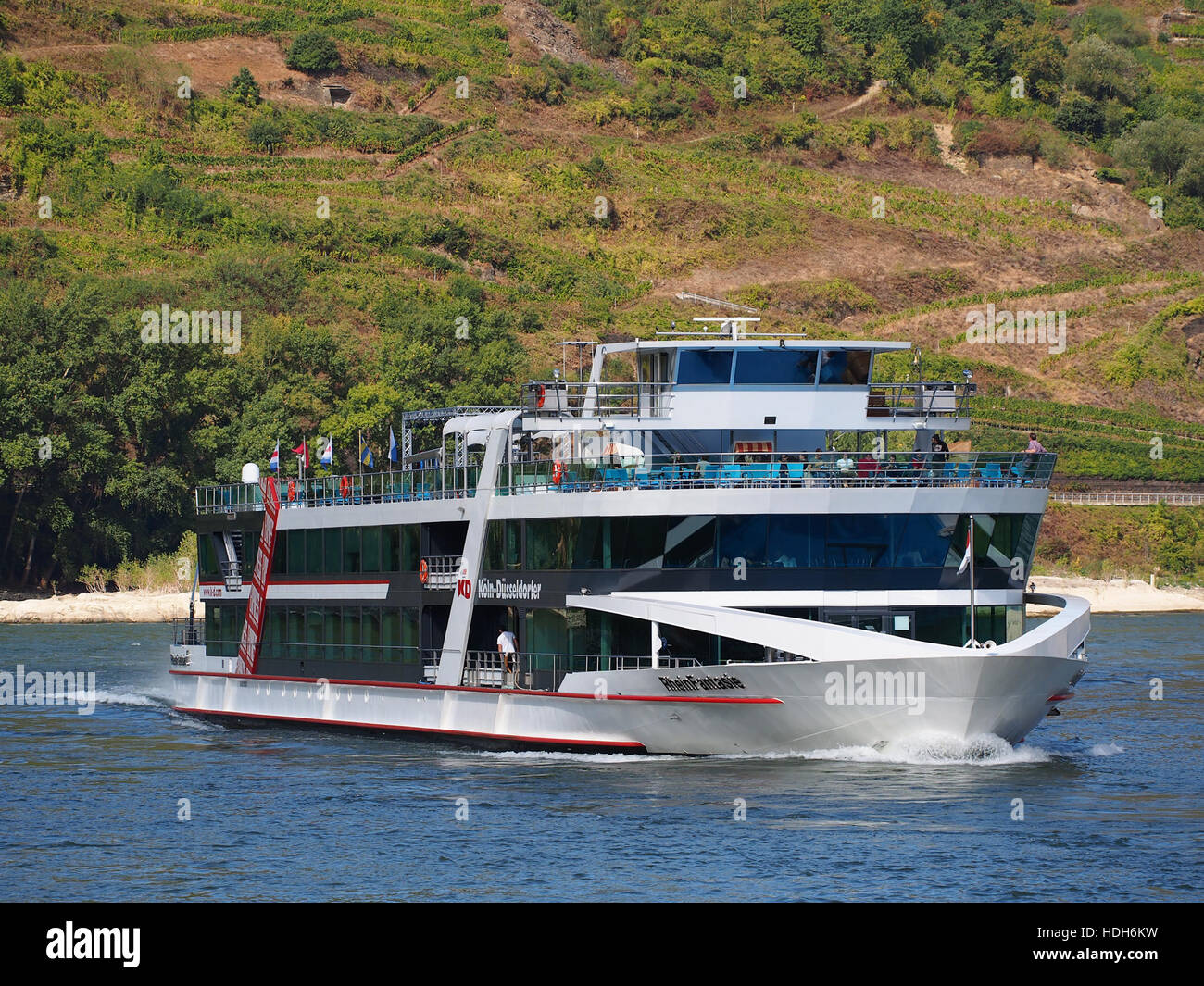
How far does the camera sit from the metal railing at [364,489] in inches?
1428

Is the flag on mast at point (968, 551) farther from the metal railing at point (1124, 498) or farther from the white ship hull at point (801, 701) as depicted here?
the metal railing at point (1124, 498)

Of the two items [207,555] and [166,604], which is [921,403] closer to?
[207,555]

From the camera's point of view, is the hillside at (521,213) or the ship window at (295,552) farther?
the hillside at (521,213)

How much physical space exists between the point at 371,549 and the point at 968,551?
13920mm

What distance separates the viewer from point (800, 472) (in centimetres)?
3130

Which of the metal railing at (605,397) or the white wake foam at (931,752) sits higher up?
the metal railing at (605,397)

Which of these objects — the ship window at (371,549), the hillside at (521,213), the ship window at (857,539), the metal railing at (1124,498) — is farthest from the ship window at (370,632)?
the metal railing at (1124,498)

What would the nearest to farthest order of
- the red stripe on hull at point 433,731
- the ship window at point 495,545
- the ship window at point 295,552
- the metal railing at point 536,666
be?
the metal railing at point 536,666 < the red stripe on hull at point 433,731 < the ship window at point 495,545 < the ship window at point 295,552

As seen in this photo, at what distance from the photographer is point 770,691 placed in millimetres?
29844

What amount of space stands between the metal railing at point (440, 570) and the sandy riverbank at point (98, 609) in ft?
167

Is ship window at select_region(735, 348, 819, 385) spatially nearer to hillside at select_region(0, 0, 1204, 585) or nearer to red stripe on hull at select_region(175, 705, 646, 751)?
red stripe on hull at select_region(175, 705, 646, 751)

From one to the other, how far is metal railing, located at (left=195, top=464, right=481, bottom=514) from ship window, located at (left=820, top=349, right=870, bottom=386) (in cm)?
727

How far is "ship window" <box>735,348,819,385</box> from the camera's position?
33938 mm
